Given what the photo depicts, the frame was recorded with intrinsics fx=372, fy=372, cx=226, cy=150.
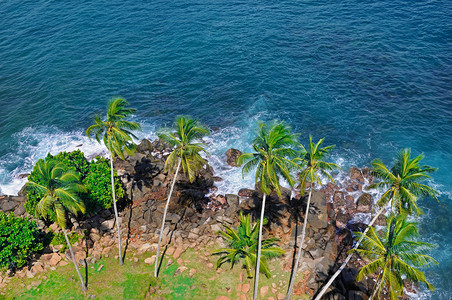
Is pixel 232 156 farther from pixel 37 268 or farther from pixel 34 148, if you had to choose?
pixel 34 148

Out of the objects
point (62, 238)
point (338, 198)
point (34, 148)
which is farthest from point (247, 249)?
point (34, 148)

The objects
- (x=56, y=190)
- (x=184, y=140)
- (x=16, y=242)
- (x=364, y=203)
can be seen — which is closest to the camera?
(x=56, y=190)

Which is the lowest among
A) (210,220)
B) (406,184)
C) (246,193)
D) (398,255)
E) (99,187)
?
(246,193)

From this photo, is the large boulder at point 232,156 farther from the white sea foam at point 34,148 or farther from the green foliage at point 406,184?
the green foliage at point 406,184

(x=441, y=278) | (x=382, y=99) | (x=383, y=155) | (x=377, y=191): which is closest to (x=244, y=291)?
(x=441, y=278)

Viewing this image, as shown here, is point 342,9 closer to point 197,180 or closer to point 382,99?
point 382,99

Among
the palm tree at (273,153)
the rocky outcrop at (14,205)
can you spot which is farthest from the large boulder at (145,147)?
the palm tree at (273,153)
